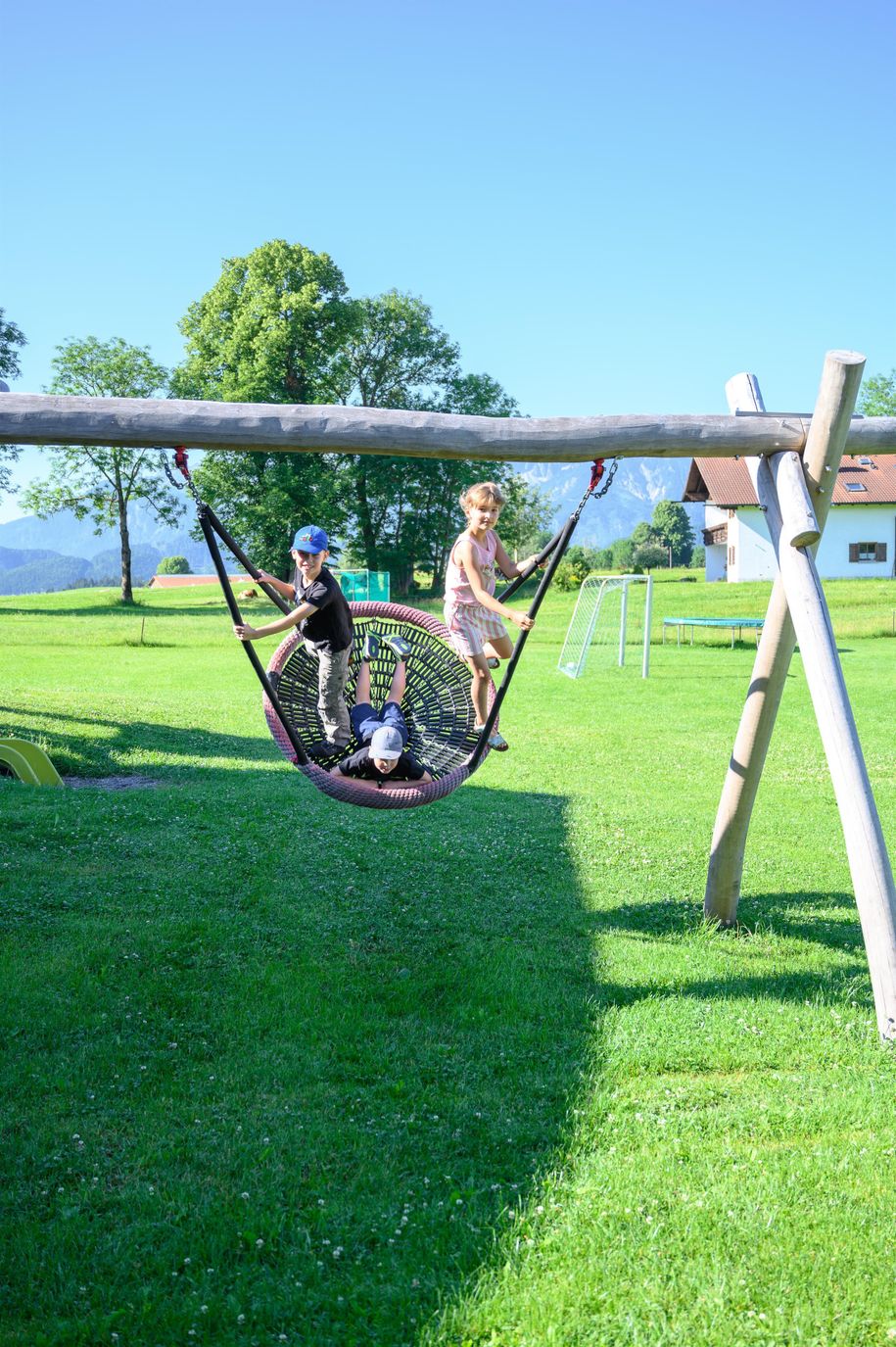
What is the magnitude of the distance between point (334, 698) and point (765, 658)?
2.51m

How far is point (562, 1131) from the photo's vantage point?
171 inches

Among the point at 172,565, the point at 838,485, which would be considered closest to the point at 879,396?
the point at 838,485

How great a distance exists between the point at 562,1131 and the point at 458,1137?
0.41 meters

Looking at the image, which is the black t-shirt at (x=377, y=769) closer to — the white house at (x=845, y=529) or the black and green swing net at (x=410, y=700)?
the black and green swing net at (x=410, y=700)

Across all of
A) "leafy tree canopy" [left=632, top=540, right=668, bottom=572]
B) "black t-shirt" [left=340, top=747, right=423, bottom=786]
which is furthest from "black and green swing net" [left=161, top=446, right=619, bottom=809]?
"leafy tree canopy" [left=632, top=540, right=668, bottom=572]

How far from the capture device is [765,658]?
5.91 metres

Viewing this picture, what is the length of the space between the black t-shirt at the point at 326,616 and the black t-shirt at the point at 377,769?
66 cm

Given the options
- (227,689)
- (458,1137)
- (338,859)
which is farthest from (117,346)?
(458,1137)

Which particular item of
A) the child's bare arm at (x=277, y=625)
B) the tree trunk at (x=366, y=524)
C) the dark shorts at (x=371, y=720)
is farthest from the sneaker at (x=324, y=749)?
the tree trunk at (x=366, y=524)

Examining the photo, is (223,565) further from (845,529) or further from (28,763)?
A: (845,529)

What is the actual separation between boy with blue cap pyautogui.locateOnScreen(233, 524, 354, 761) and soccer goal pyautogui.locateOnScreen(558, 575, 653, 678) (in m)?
13.3

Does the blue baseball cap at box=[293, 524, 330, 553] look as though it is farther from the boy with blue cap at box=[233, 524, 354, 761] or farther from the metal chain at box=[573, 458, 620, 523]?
the metal chain at box=[573, 458, 620, 523]

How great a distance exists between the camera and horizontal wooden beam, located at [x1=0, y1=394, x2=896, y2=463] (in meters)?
5.41

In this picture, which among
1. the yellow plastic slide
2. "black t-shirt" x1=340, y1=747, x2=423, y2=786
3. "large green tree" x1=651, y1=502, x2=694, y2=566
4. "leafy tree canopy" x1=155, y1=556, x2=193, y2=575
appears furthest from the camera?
"leafy tree canopy" x1=155, y1=556, x2=193, y2=575
